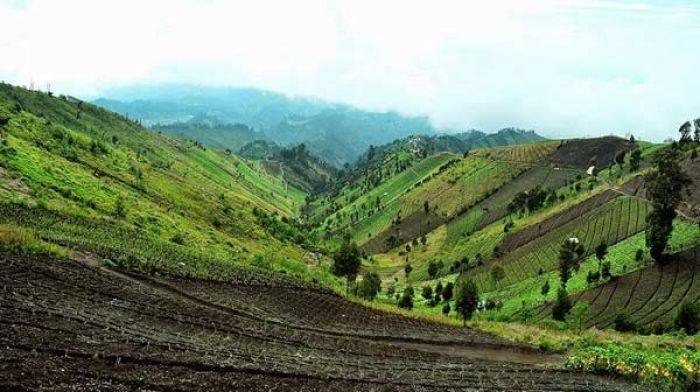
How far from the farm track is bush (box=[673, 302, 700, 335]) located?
36.8 m

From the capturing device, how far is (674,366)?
4112cm

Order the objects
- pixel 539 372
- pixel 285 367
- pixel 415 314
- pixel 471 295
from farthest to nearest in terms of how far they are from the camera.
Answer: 1. pixel 471 295
2. pixel 415 314
3. pixel 539 372
4. pixel 285 367

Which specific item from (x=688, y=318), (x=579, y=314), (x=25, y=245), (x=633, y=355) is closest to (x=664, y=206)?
(x=688, y=318)

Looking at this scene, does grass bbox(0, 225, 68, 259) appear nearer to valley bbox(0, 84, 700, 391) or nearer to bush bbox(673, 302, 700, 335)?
valley bbox(0, 84, 700, 391)

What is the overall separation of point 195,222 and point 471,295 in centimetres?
6161

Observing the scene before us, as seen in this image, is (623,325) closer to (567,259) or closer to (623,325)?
(623,325)

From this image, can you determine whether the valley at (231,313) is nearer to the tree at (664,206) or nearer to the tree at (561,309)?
the tree at (561,309)

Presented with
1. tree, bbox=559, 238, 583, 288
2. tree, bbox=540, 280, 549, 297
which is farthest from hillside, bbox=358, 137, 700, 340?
tree, bbox=559, 238, 583, 288

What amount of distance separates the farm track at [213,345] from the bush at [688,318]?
3681 centimetres

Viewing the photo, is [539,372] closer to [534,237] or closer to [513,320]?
[513,320]

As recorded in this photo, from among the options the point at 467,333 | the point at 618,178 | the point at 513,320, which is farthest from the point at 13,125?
the point at 618,178

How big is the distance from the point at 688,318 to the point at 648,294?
21795mm

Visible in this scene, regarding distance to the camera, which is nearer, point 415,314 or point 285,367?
point 285,367

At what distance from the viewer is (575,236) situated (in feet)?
489
